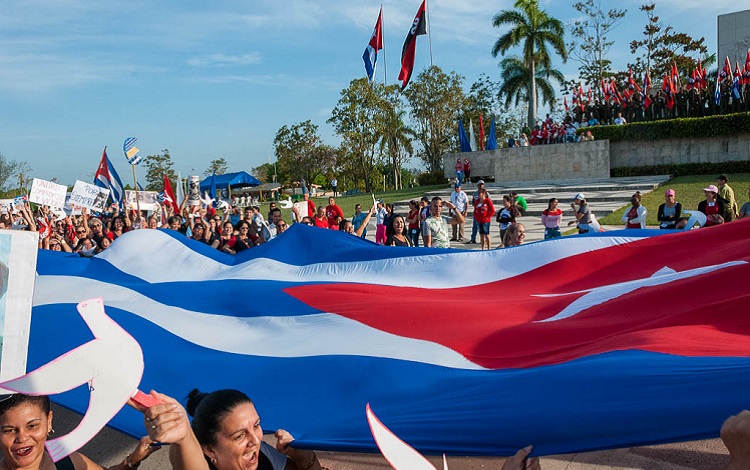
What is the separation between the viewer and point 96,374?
149 cm

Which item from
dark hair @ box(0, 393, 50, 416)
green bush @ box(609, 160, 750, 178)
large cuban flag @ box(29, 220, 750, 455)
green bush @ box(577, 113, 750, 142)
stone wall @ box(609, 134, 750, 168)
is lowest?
large cuban flag @ box(29, 220, 750, 455)

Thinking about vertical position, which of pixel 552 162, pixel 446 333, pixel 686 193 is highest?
pixel 552 162

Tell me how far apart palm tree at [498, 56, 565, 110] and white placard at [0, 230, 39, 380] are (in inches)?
1528

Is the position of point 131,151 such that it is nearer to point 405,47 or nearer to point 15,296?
point 405,47

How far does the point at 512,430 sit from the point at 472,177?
27528 millimetres

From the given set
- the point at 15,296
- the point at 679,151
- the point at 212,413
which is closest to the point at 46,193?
the point at 15,296

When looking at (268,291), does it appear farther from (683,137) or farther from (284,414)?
(683,137)

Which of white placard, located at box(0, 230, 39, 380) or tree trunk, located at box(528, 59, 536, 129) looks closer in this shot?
white placard, located at box(0, 230, 39, 380)

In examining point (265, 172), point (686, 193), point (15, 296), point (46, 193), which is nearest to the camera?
point (15, 296)

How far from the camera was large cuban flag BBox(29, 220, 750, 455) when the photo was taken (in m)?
2.22

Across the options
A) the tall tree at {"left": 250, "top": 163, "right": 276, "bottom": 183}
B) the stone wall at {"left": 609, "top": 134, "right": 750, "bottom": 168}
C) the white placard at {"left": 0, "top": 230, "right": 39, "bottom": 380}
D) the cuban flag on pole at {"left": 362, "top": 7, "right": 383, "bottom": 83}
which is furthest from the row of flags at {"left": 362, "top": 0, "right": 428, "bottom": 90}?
the tall tree at {"left": 250, "top": 163, "right": 276, "bottom": 183}

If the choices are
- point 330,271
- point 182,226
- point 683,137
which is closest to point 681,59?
point 683,137

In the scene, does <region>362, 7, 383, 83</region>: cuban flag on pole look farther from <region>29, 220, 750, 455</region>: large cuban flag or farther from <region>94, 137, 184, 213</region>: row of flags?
<region>29, 220, 750, 455</region>: large cuban flag

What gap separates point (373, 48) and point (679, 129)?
1272cm
